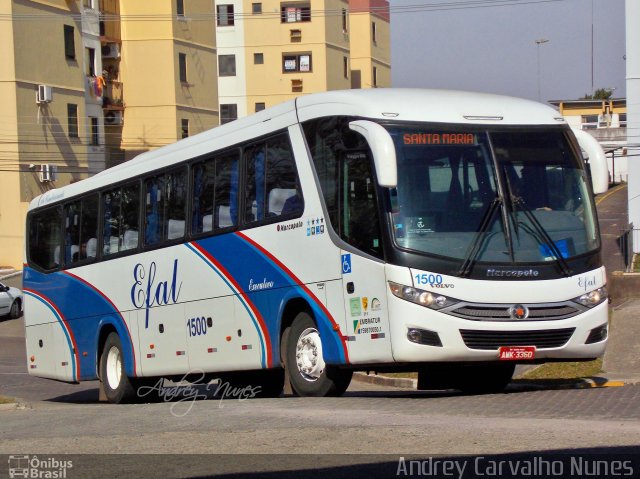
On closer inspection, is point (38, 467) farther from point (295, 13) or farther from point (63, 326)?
point (295, 13)

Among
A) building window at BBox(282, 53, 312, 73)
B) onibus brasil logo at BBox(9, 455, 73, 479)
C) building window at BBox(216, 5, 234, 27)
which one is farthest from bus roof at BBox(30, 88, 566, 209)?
building window at BBox(216, 5, 234, 27)

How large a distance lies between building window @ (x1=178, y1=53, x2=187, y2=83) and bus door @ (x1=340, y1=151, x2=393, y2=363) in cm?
4955

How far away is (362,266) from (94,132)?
45.3 meters

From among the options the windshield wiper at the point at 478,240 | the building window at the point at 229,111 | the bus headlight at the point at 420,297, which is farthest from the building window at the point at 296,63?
the bus headlight at the point at 420,297

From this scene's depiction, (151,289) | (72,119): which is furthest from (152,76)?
(151,289)

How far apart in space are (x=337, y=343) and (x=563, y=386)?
5918mm

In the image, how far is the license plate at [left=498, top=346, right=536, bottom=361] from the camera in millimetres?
12828

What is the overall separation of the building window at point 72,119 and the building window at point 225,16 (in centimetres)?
3168

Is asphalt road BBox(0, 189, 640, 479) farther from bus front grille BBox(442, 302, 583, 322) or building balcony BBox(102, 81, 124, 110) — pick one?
building balcony BBox(102, 81, 124, 110)

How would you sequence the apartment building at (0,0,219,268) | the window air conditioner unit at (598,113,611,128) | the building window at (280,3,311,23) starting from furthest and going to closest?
the building window at (280,3,311,23)
the window air conditioner unit at (598,113,611,128)
the apartment building at (0,0,219,268)

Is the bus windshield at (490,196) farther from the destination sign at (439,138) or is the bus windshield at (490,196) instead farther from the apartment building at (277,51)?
the apartment building at (277,51)

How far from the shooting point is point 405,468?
26.3 feet

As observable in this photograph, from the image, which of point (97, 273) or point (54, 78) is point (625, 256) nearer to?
point (97, 273)

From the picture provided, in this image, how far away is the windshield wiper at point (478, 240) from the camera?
1268cm
